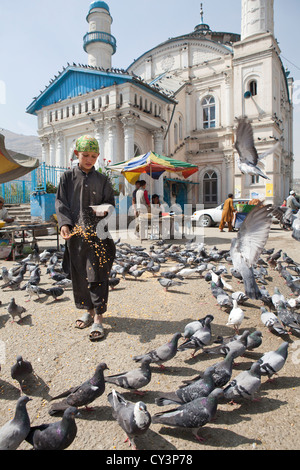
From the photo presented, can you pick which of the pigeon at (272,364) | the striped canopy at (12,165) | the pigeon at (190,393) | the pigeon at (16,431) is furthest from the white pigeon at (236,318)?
the striped canopy at (12,165)

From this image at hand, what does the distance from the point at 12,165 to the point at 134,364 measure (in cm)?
507

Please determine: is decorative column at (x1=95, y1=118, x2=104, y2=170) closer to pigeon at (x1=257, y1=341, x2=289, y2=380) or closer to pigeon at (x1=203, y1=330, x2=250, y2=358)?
pigeon at (x1=203, y1=330, x2=250, y2=358)

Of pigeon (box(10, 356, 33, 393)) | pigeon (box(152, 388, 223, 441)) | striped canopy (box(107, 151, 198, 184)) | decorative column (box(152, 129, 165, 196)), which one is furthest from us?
decorative column (box(152, 129, 165, 196))

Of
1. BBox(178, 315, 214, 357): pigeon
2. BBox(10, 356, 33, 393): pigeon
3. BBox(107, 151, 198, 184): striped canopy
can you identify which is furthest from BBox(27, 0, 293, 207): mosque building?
BBox(10, 356, 33, 393): pigeon

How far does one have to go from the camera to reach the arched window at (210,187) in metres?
25.9

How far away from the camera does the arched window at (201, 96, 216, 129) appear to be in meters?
25.7

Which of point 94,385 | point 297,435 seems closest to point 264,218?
point 297,435

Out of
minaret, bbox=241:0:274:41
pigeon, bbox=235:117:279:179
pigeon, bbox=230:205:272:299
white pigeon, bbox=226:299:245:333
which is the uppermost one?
minaret, bbox=241:0:274:41

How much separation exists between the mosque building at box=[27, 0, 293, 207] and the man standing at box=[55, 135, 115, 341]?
44.4 feet

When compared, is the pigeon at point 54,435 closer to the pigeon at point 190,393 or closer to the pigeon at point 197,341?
the pigeon at point 190,393

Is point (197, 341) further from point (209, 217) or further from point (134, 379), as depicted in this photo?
point (209, 217)
